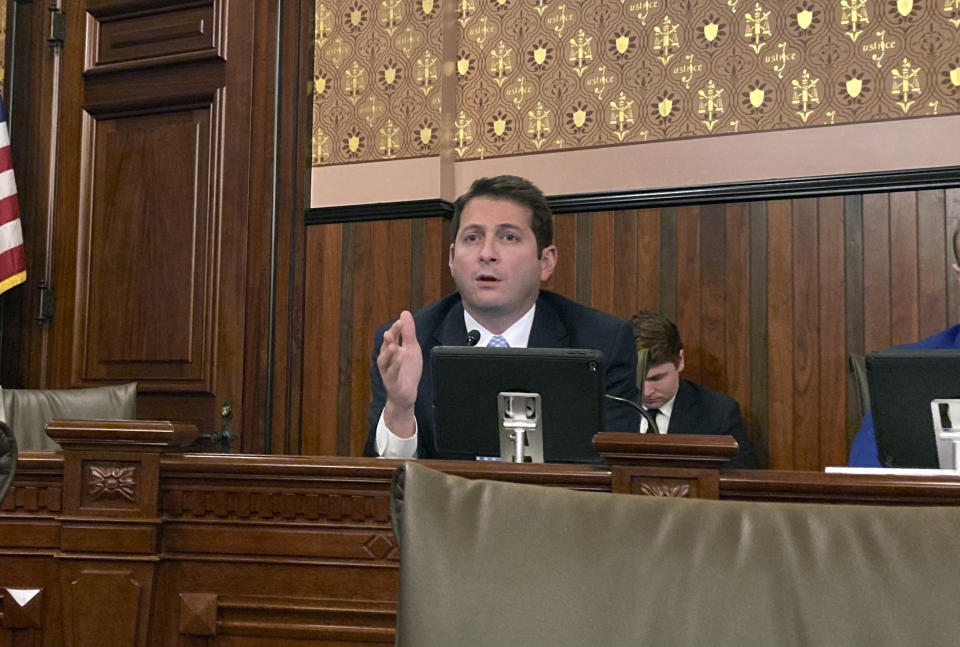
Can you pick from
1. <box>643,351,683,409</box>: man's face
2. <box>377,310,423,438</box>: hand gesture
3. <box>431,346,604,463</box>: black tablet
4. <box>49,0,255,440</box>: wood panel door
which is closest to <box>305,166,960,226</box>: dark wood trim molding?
<box>49,0,255,440</box>: wood panel door

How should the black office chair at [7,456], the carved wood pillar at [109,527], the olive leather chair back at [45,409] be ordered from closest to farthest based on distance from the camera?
the black office chair at [7,456] → the carved wood pillar at [109,527] → the olive leather chair back at [45,409]

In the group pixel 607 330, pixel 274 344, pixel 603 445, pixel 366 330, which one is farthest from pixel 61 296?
pixel 603 445

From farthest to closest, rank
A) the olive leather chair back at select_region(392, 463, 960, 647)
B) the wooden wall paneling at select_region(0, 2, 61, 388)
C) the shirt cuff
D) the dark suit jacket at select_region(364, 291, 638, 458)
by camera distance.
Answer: the wooden wall paneling at select_region(0, 2, 61, 388), the dark suit jacket at select_region(364, 291, 638, 458), the shirt cuff, the olive leather chair back at select_region(392, 463, 960, 647)

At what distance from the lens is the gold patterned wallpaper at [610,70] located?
324 centimetres

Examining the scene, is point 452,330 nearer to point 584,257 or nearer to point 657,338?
point 657,338

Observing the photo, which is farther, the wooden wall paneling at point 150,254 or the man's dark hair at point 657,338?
the wooden wall paneling at point 150,254

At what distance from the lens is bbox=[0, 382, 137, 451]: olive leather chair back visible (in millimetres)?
2932

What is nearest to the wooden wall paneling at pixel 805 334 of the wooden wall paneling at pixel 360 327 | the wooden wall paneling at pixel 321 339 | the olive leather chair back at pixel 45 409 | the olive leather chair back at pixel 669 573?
the wooden wall paneling at pixel 360 327

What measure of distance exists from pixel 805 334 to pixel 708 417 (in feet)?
1.39

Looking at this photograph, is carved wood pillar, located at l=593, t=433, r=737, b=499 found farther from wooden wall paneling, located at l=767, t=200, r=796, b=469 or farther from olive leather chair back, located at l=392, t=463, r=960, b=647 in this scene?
wooden wall paneling, located at l=767, t=200, r=796, b=469

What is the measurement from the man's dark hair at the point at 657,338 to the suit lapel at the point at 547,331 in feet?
2.10

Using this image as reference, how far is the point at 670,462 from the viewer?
1.54 meters

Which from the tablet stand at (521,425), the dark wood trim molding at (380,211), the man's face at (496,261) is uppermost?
the dark wood trim molding at (380,211)

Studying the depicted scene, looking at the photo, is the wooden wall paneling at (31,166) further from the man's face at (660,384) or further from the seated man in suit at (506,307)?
the man's face at (660,384)
